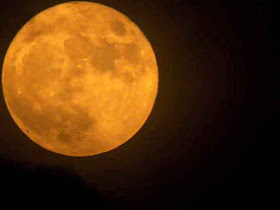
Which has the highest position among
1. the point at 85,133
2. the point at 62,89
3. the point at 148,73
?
the point at 148,73

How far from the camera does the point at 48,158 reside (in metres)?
4.23

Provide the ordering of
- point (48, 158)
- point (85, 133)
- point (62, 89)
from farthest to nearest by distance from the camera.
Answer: point (48, 158)
point (85, 133)
point (62, 89)

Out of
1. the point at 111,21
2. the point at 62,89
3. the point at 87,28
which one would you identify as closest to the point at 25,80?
the point at 62,89

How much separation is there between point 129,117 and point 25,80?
3.65 ft

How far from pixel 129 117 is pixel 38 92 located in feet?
3.15

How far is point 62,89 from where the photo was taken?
10.1 ft

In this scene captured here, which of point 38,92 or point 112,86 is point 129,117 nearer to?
point 112,86

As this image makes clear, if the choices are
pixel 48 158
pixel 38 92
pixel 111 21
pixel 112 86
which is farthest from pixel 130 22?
pixel 48 158

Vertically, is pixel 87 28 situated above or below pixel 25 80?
above

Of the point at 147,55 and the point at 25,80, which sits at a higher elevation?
the point at 147,55

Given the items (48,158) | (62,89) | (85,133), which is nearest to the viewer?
(62,89)

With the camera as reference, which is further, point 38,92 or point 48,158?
point 48,158

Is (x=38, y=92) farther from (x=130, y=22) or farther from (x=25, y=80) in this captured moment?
(x=130, y=22)

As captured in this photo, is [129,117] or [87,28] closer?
[87,28]
